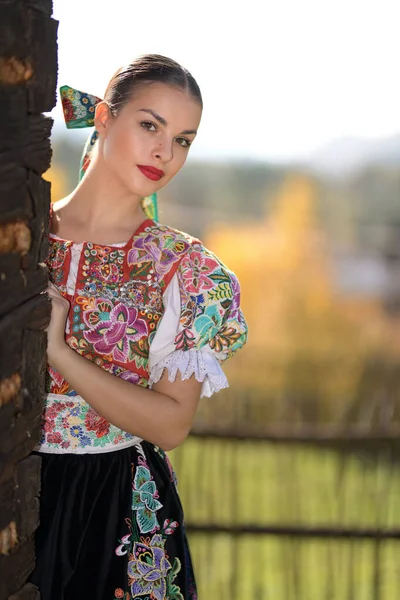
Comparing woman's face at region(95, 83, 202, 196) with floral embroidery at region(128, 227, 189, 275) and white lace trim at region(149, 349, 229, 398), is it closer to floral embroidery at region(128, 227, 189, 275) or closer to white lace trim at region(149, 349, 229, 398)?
floral embroidery at region(128, 227, 189, 275)

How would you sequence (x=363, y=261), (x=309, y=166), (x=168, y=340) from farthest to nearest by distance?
(x=309, y=166) < (x=363, y=261) < (x=168, y=340)

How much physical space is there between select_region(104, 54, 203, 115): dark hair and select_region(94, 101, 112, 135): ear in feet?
0.05

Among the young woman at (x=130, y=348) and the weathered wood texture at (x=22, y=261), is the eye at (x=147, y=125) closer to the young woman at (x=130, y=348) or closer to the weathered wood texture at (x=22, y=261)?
the young woman at (x=130, y=348)

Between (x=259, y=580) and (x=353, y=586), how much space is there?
0.42 m

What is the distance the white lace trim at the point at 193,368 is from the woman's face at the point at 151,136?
37 centimetres

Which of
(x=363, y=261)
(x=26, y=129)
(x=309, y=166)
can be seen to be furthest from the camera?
(x=309, y=166)

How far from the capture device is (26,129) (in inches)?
52.3

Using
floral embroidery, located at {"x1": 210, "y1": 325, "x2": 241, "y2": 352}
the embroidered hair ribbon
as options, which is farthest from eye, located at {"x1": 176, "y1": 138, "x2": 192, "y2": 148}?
floral embroidery, located at {"x1": 210, "y1": 325, "x2": 241, "y2": 352}

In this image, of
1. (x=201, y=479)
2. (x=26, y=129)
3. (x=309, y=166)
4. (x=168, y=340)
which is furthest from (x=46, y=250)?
(x=309, y=166)

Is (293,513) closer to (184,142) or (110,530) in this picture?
(110,530)

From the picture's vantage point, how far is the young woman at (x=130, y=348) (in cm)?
190

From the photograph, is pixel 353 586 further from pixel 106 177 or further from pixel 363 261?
pixel 363 261

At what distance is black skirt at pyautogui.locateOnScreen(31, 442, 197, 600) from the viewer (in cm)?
186

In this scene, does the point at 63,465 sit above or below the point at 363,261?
below
